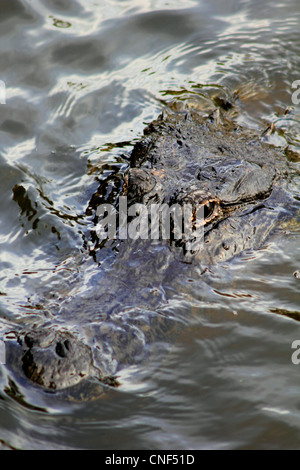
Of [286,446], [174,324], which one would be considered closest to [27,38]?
[174,324]

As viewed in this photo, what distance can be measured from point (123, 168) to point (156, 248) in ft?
5.59

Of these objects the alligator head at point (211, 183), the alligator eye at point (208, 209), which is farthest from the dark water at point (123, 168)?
the alligator eye at point (208, 209)

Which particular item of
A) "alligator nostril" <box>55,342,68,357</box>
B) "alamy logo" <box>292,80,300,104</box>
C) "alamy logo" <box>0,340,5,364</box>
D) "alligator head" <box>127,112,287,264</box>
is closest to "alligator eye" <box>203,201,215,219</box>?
"alligator head" <box>127,112,287,264</box>

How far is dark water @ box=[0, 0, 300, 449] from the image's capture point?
311 centimetres

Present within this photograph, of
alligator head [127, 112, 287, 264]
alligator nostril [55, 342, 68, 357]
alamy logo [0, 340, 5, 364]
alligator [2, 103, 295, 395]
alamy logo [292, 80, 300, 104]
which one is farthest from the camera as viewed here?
alamy logo [292, 80, 300, 104]

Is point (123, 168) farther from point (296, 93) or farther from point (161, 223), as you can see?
point (296, 93)

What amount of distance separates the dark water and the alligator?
138 millimetres

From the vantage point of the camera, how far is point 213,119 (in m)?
5.53

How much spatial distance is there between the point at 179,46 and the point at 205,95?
1273 mm

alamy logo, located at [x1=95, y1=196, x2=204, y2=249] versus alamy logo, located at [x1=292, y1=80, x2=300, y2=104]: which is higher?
alamy logo, located at [x1=292, y1=80, x2=300, y2=104]

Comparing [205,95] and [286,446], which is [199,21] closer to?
[205,95]

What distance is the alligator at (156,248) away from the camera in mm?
3068

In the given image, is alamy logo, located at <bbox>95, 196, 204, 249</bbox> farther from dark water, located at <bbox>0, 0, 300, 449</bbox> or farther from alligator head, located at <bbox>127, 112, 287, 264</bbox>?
dark water, located at <bbox>0, 0, 300, 449</bbox>

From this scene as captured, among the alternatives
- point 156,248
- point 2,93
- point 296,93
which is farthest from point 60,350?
point 296,93
